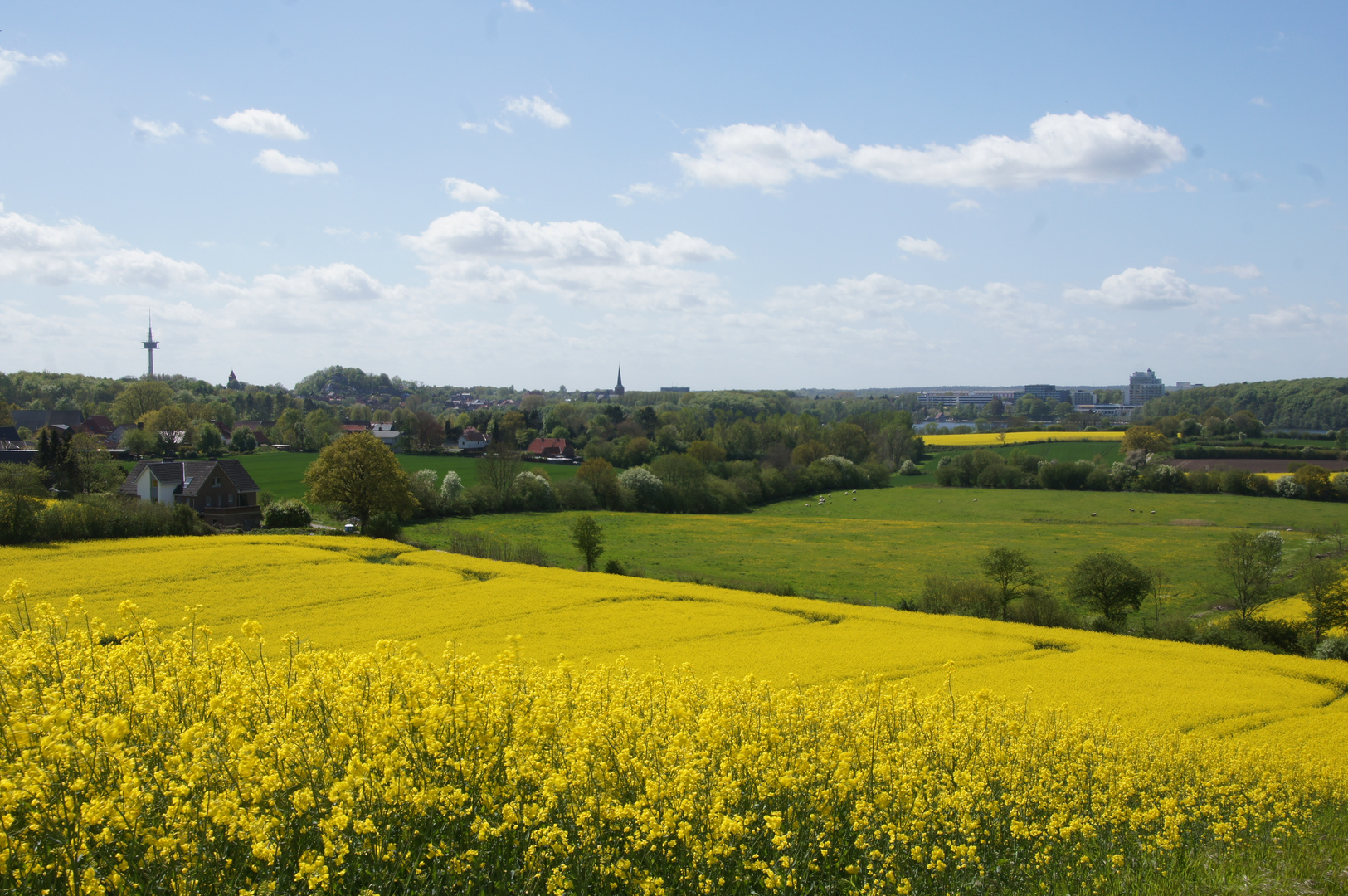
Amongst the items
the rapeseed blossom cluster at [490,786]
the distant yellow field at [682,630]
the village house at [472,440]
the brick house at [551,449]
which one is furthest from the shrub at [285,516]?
the village house at [472,440]

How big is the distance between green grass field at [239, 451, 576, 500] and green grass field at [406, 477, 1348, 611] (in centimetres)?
1889

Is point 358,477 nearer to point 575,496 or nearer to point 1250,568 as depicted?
point 575,496

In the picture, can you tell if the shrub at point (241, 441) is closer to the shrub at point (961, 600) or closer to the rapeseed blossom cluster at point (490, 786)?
the shrub at point (961, 600)

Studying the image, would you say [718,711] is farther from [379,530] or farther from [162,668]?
[379,530]

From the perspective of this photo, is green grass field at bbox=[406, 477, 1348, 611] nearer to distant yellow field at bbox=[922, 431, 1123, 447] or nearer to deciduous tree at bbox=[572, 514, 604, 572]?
deciduous tree at bbox=[572, 514, 604, 572]

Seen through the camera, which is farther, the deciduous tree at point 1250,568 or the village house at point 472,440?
the village house at point 472,440

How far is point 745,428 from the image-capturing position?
105562mm

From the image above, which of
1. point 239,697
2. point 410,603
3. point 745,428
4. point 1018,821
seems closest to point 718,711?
point 1018,821

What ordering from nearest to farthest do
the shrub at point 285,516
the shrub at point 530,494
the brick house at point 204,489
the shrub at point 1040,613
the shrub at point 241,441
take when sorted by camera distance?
the shrub at point 1040,613, the shrub at point 285,516, the brick house at point 204,489, the shrub at point 530,494, the shrub at point 241,441

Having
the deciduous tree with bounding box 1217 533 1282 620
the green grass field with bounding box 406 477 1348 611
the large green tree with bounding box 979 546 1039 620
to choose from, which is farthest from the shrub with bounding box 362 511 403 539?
the deciduous tree with bounding box 1217 533 1282 620

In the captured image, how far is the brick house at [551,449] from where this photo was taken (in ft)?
326

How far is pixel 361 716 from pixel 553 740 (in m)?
1.56

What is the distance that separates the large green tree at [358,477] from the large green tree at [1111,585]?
37308 mm

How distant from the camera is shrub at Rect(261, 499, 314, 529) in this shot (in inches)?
1812
